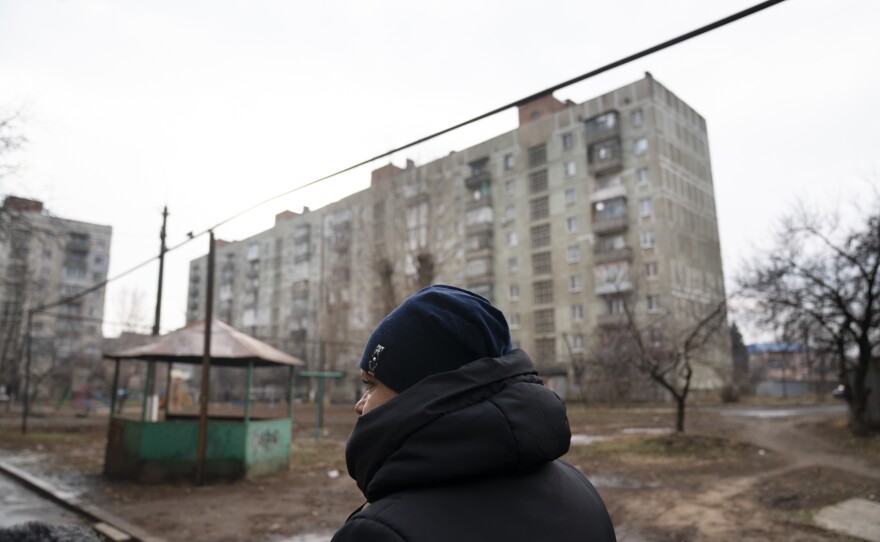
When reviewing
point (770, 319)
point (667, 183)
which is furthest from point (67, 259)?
point (770, 319)

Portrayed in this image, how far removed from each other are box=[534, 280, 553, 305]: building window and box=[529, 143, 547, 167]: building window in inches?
440

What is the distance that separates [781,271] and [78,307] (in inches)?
3226

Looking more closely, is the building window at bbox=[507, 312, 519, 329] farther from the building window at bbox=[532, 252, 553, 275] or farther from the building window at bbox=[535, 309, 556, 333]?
the building window at bbox=[532, 252, 553, 275]

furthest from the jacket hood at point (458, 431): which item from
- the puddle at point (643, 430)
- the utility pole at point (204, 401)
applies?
the puddle at point (643, 430)

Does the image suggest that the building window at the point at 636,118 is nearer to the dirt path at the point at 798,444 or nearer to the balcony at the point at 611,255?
the balcony at the point at 611,255

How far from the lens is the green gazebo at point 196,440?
11.0m

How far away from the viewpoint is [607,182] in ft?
154

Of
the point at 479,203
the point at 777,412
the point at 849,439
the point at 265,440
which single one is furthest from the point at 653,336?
the point at 479,203

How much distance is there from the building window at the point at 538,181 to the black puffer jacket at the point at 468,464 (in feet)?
169

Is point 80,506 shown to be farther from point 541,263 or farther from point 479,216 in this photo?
point 479,216

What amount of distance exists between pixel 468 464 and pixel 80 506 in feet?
33.1

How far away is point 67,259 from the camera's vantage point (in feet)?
245

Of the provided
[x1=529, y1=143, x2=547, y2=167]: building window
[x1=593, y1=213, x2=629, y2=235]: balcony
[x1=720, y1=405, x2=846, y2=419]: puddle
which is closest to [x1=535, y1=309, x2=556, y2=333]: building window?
[x1=593, y1=213, x2=629, y2=235]: balcony

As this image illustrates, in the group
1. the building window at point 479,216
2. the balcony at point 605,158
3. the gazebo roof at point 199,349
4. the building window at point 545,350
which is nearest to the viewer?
the gazebo roof at point 199,349
